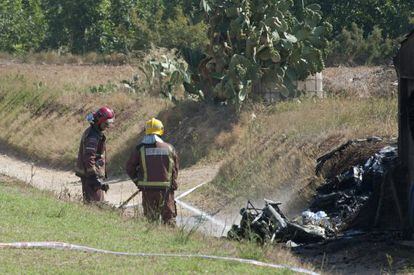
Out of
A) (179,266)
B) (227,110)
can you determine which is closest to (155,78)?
(227,110)

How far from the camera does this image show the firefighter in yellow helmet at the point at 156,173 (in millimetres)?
12602

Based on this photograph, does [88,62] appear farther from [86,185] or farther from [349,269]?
[349,269]

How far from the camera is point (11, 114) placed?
33.1m

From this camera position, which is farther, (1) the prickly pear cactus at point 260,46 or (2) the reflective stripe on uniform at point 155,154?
(1) the prickly pear cactus at point 260,46

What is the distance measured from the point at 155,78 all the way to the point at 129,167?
16826 millimetres

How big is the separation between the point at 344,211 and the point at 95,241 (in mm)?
4362

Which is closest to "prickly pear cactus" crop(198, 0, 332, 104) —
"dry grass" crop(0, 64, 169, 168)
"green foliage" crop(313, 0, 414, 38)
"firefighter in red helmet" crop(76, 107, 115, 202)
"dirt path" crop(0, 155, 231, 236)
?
"dirt path" crop(0, 155, 231, 236)

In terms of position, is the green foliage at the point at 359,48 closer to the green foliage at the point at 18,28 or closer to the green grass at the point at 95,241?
the green foliage at the point at 18,28

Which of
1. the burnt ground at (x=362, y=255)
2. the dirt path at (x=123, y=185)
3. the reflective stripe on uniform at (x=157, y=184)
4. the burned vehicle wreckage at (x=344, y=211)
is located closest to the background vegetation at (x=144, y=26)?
the dirt path at (x=123, y=185)

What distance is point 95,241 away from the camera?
34.0ft

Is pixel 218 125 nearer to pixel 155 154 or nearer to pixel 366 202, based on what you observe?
pixel 366 202

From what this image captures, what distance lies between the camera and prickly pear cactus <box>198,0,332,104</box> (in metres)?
23.3

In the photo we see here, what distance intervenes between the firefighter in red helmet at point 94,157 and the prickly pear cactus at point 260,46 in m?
9.57

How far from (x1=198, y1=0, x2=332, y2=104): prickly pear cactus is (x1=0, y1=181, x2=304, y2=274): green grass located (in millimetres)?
10693
